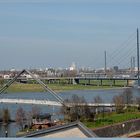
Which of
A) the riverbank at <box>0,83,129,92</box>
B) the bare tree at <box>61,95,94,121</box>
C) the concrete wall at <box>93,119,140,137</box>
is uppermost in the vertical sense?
the riverbank at <box>0,83,129,92</box>

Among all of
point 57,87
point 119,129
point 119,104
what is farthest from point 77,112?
point 57,87

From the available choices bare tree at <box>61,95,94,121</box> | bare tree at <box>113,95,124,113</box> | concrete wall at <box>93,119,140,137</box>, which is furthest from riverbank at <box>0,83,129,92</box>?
concrete wall at <box>93,119,140,137</box>

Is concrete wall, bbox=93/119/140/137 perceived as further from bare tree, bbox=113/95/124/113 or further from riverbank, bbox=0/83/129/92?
riverbank, bbox=0/83/129/92

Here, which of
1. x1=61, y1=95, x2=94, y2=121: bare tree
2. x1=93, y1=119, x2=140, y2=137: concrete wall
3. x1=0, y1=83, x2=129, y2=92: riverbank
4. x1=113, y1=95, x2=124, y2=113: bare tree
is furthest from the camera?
x1=0, y1=83, x2=129, y2=92: riverbank

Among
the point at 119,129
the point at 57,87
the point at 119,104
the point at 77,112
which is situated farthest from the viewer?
the point at 57,87

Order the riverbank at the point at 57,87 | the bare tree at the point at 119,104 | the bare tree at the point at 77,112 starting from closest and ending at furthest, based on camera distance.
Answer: the bare tree at the point at 77,112
the bare tree at the point at 119,104
the riverbank at the point at 57,87

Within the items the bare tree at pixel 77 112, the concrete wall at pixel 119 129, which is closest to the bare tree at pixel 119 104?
the bare tree at pixel 77 112

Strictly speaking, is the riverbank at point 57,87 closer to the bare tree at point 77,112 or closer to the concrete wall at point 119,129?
the bare tree at point 77,112

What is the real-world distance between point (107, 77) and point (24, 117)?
8.77 metres

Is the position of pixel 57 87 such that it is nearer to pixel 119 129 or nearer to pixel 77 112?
pixel 77 112

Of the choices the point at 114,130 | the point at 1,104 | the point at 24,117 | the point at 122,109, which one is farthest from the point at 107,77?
the point at 114,130

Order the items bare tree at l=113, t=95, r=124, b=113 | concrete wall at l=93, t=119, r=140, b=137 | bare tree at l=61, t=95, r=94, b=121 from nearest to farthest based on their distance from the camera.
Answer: concrete wall at l=93, t=119, r=140, b=137, bare tree at l=61, t=95, r=94, b=121, bare tree at l=113, t=95, r=124, b=113

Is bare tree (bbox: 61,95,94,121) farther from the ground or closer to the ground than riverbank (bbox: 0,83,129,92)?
closer to the ground

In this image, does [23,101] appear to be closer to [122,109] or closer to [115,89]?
[122,109]
